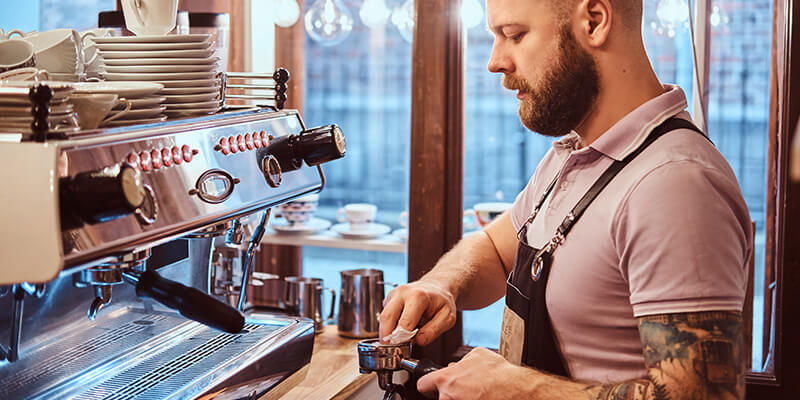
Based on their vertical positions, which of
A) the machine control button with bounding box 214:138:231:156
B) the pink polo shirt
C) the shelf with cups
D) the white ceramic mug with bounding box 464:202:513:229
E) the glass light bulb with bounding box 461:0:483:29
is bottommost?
the shelf with cups

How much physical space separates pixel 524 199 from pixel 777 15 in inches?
42.8

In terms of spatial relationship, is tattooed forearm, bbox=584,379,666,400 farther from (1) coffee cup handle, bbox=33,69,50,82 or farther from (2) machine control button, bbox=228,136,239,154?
(1) coffee cup handle, bbox=33,69,50,82

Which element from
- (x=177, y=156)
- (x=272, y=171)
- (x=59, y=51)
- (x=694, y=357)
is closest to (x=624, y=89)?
(x=694, y=357)

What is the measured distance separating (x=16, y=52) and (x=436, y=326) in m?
0.78

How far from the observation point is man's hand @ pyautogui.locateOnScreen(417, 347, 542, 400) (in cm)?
106

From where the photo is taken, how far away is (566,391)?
102 cm

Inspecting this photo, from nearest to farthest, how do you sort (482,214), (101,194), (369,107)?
(101,194) < (482,214) < (369,107)

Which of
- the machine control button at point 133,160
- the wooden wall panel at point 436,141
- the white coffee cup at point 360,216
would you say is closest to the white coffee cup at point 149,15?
the machine control button at point 133,160

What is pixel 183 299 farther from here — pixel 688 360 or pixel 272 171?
pixel 688 360

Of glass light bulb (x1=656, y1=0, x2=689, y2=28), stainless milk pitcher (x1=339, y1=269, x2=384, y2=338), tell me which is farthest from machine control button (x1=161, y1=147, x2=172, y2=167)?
glass light bulb (x1=656, y1=0, x2=689, y2=28)

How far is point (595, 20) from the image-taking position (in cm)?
115

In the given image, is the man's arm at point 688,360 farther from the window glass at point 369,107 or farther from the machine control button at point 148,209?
the window glass at point 369,107

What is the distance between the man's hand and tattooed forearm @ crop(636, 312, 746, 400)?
187mm

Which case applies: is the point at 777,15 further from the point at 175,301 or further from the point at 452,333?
the point at 175,301
